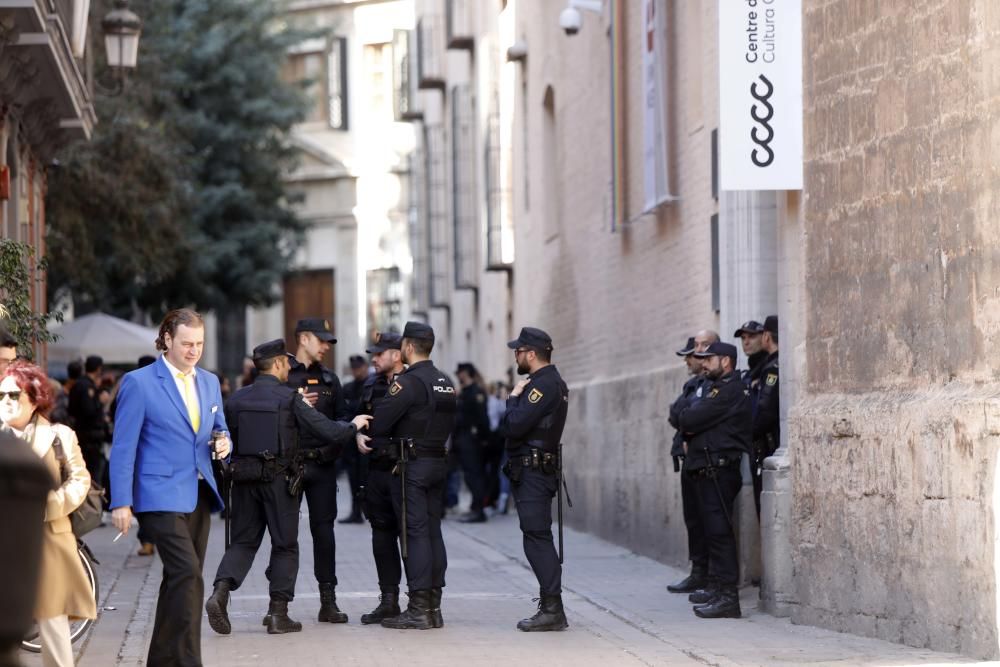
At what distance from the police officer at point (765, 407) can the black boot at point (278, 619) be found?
3364mm

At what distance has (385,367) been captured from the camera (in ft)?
44.1

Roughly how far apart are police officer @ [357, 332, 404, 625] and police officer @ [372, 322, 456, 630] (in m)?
0.08

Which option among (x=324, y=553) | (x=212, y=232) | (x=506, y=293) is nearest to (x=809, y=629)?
(x=324, y=553)

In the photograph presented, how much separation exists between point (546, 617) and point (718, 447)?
6.13 ft

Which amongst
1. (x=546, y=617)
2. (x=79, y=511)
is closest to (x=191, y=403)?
(x=79, y=511)

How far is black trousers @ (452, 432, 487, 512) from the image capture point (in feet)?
80.7

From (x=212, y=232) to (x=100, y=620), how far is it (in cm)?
2765

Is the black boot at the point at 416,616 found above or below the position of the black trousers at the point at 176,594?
below

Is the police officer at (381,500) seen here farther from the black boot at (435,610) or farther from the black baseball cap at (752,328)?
the black baseball cap at (752,328)

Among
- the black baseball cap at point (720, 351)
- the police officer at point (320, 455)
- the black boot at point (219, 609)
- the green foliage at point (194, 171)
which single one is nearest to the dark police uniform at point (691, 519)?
the black baseball cap at point (720, 351)

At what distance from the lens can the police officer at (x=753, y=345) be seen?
14.1 metres

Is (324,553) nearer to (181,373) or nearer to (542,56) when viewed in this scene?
(181,373)

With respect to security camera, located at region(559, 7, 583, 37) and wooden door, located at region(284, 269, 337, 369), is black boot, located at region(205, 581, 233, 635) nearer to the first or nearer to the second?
security camera, located at region(559, 7, 583, 37)

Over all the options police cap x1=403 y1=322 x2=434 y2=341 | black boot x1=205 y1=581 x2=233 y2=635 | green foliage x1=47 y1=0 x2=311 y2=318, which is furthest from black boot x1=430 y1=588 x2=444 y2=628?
green foliage x1=47 y1=0 x2=311 y2=318
